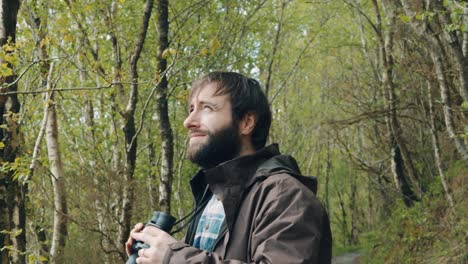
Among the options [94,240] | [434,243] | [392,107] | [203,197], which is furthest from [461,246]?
[203,197]

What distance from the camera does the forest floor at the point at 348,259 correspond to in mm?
17788

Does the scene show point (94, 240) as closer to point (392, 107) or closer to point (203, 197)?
point (203, 197)

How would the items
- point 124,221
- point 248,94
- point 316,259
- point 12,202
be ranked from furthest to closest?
point 124,221 < point 12,202 < point 248,94 < point 316,259

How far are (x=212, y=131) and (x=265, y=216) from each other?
54 centimetres

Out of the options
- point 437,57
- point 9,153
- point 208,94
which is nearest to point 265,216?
point 208,94

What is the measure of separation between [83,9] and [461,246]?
673 centimetres

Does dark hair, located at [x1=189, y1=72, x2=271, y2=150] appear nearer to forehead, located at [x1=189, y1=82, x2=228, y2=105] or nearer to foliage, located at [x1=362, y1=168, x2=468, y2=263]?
forehead, located at [x1=189, y1=82, x2=228, y2=105]

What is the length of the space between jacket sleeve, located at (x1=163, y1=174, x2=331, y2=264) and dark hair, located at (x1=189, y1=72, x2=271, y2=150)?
18.2 inches

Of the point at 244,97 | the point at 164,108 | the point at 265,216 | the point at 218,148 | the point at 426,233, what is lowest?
the point at 426,233

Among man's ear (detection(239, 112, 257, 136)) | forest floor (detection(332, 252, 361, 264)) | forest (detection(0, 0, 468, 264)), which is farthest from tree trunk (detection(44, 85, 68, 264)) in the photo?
forest floor (detection(332, 252, 361, 264))

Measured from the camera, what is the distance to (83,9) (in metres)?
7.98

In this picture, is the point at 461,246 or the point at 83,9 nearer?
the point at 83,9

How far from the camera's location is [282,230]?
2.02 m

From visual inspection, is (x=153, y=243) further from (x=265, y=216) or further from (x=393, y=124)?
(x=393, y=124)
